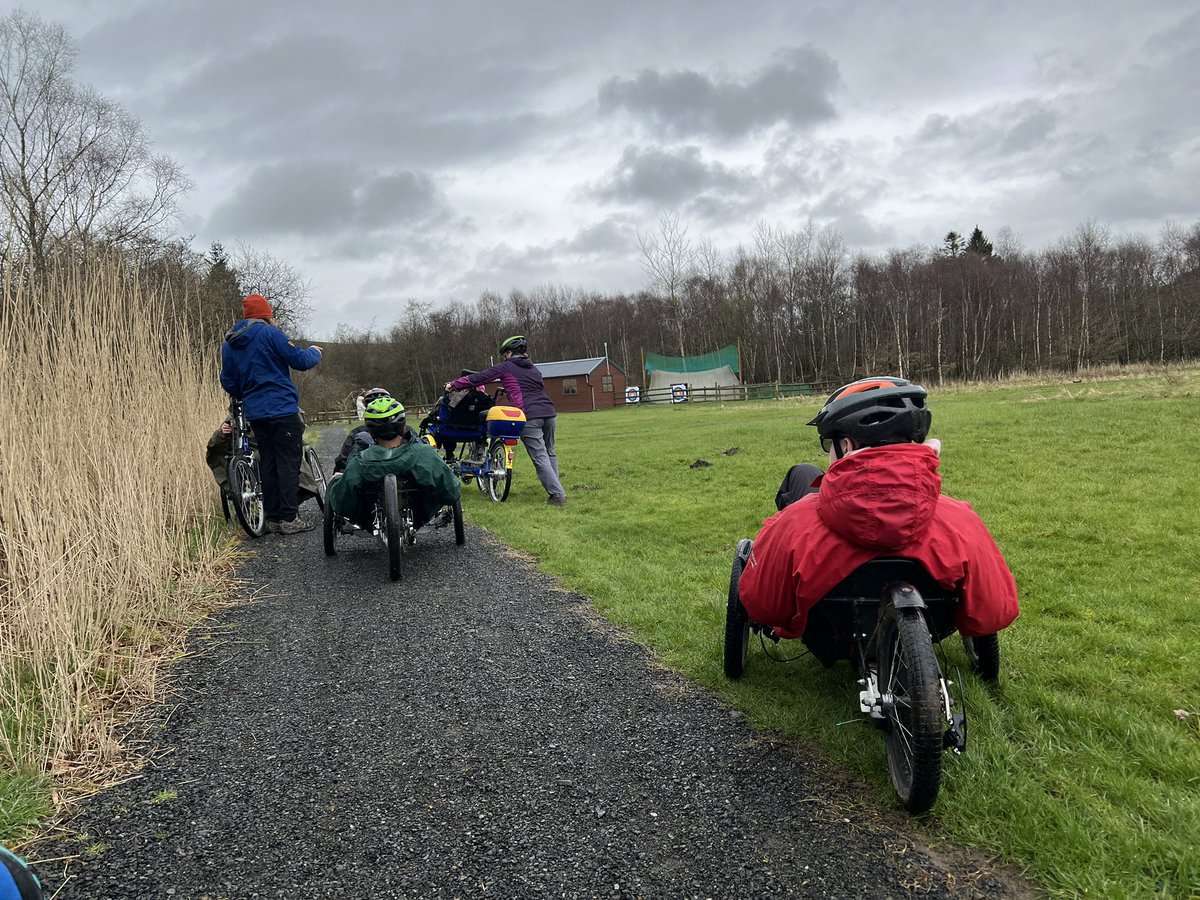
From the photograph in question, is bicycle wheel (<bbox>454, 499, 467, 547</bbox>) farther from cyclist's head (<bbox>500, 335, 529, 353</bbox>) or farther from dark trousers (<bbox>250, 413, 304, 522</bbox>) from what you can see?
cyclist's head (<bbox>500, 335, 529, 353</bbox>)

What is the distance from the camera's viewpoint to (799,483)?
3506 mm

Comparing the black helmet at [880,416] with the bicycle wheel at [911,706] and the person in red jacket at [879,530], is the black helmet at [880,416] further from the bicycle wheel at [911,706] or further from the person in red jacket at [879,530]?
the bicycle wheel at [911,706]

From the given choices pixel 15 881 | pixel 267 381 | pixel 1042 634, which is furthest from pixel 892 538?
pixel 267 381

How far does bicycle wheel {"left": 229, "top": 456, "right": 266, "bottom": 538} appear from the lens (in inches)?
271

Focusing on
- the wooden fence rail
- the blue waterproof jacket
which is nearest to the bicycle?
the blue waterproof jacket

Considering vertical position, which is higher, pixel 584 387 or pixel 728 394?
pixel 584 387

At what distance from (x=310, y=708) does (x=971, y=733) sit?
2879 mm

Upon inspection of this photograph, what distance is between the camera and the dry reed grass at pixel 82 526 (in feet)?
10.2

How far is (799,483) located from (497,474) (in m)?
Answer: 6.82

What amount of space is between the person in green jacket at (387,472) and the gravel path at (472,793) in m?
1.68

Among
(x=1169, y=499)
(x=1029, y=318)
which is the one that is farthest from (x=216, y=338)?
(x=1029, y=318)

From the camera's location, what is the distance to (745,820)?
95.6 inches

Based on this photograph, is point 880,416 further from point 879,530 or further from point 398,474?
point 398,474

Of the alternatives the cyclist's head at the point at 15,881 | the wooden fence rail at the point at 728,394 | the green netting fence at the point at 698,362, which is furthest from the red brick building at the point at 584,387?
the cyclist's head at the point at 15,881
